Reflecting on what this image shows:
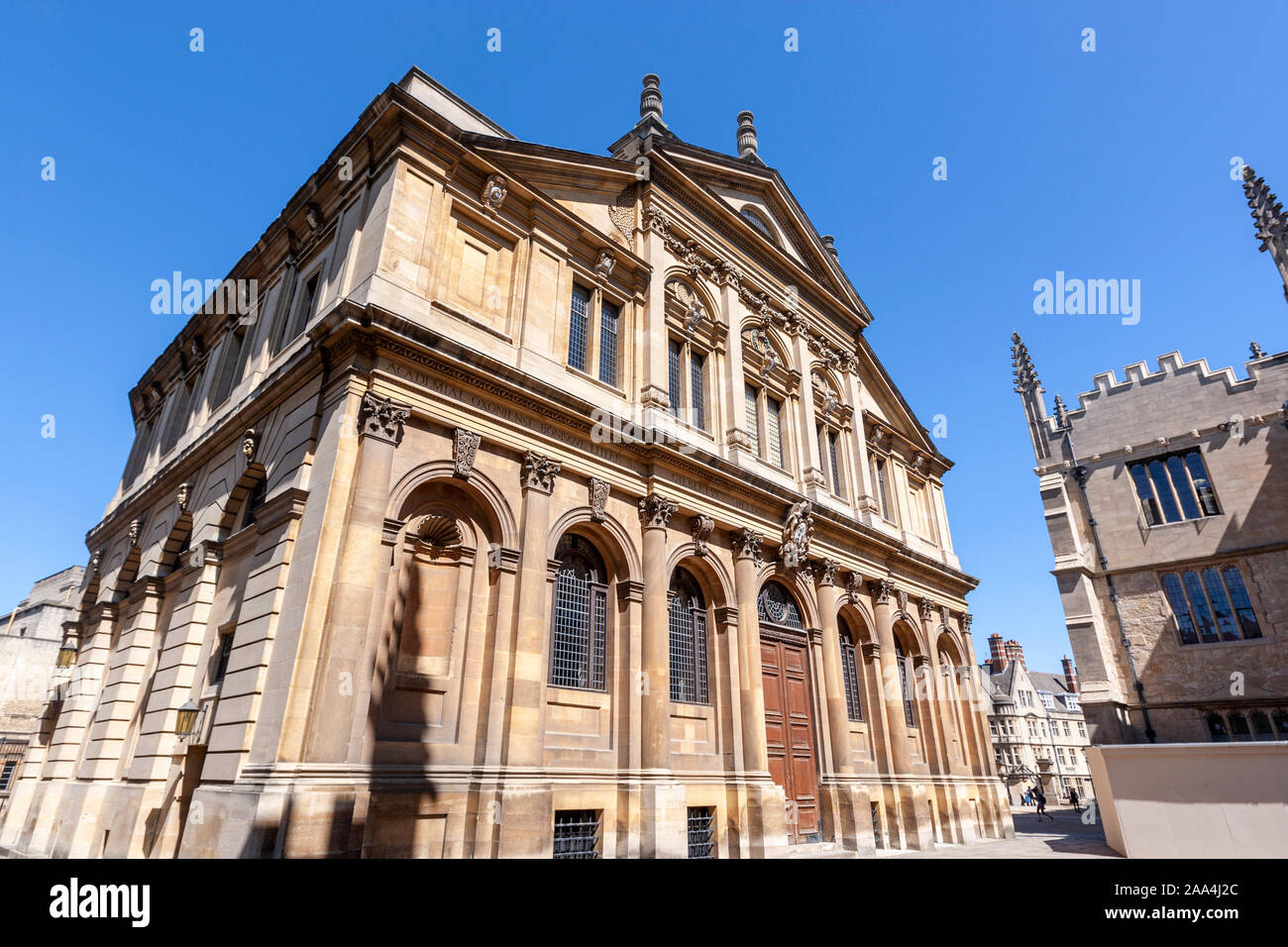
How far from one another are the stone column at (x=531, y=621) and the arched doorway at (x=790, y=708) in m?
7.49

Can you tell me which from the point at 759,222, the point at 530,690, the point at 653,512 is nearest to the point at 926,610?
the point at 653,512

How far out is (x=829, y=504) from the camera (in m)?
22.9

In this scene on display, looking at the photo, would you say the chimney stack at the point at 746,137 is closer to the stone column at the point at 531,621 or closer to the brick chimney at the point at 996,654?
the stone column at the point at 531,621

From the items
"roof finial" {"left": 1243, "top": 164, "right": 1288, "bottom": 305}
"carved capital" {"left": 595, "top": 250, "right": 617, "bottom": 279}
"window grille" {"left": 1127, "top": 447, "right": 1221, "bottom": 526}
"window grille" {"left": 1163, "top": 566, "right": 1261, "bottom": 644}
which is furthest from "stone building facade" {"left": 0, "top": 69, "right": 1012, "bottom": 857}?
"roof finial" {"left": 1243, "top": 164, "right": 1288, "bottom": 305}

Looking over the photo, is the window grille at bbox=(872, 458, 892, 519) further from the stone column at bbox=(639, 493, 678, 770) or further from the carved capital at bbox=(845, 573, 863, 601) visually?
the stone column at bbox=(639, 493, 678, 770)

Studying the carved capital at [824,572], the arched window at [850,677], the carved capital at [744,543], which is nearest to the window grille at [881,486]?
the arched window at [850,677]

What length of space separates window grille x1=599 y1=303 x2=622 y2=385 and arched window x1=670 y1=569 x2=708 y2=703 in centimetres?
567

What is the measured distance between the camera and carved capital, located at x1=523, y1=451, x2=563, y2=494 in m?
14.0

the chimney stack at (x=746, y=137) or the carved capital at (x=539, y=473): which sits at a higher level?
the chimney stack at (x=746, y=137)

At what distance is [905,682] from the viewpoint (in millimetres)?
24906

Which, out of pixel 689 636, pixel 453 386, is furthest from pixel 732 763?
pixel 453 386

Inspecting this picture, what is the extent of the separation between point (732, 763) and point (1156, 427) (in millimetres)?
29630

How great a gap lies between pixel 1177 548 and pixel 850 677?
19215 millimetres

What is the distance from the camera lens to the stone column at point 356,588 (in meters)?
10.0
